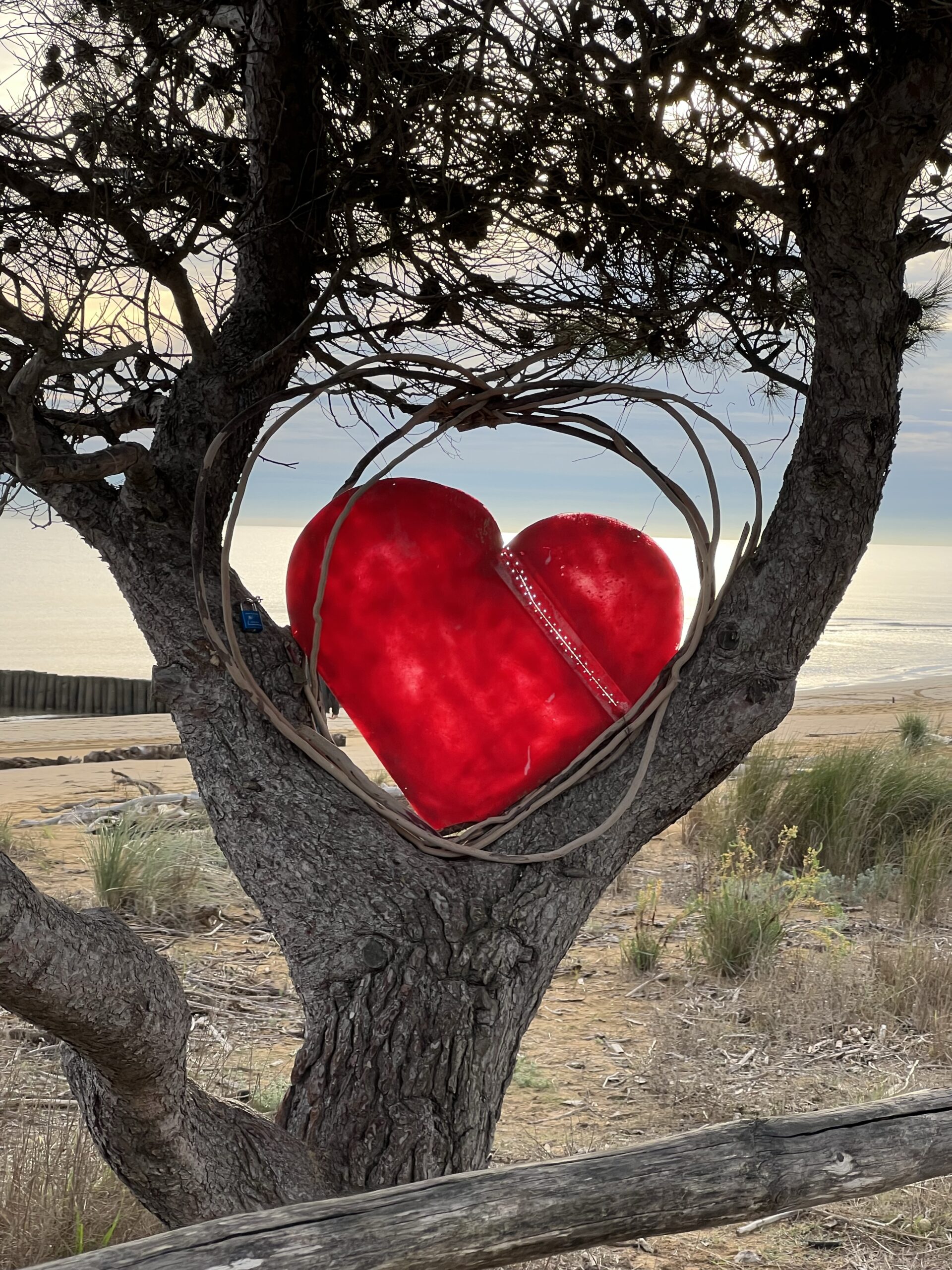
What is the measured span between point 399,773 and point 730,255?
4.83 feet

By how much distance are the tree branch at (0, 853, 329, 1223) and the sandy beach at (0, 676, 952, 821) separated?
5.56 m

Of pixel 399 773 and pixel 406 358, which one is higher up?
pixel 406 358

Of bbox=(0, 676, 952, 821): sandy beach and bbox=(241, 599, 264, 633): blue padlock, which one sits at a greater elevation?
bbox=(241, 599, 264, 633): blue padlock

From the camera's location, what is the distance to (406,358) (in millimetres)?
2055

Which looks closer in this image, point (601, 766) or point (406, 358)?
point (406, 358)

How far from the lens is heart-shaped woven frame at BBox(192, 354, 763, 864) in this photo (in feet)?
6.99

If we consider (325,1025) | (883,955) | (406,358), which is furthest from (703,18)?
(883,955)

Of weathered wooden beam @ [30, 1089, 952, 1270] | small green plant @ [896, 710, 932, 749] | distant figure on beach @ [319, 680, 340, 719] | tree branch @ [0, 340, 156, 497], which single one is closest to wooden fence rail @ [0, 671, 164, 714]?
small green plant @ [896, 710, 932, 749]

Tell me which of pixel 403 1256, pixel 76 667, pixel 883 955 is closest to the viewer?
pixel 403 1256

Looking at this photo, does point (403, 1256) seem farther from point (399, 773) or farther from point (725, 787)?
point (725, 787)

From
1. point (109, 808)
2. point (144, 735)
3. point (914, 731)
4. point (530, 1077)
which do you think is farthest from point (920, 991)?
point (144, 735)

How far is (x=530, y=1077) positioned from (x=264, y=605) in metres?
4.97

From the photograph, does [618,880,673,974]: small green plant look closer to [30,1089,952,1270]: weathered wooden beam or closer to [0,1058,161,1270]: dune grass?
[0,1058,161,1270]: dune grass

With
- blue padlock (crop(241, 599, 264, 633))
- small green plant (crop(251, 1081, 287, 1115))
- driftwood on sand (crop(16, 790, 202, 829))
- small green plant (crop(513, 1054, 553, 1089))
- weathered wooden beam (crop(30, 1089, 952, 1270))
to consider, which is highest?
blue padlock (crop(241, 599, 264, 633))
